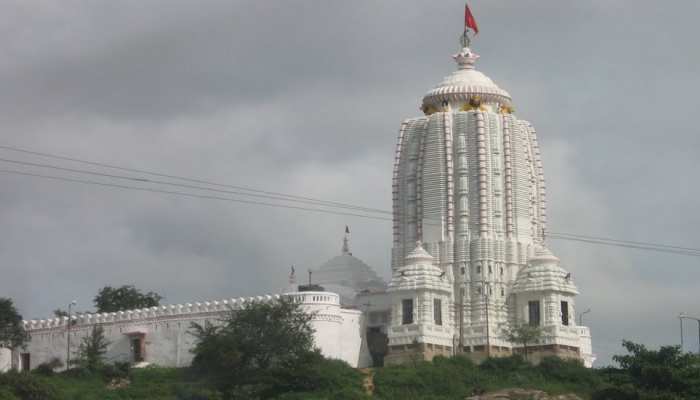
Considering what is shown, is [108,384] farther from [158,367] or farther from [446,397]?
[446,397]

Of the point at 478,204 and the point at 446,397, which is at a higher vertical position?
the point at 478,204

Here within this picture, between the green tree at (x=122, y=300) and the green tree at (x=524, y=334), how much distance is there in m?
29.8

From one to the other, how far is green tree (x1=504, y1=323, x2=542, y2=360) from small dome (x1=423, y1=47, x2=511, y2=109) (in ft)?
52.9

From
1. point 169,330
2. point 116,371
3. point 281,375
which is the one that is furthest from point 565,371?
point 116,371

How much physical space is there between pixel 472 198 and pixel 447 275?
5244 millimetres

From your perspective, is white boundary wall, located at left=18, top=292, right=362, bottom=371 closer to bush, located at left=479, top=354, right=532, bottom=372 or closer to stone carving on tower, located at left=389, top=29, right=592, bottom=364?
stone carving on tower, located at left=389, top=29, right=592, bottom=364

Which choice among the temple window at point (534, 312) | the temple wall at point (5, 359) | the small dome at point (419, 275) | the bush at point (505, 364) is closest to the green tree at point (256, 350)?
the small dome at point (419, 275)

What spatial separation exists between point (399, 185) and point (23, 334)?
1013 inches

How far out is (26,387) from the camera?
4146 inches

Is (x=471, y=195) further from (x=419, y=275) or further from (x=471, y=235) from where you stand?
(x=419, y=275)

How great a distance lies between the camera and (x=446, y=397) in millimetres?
107812

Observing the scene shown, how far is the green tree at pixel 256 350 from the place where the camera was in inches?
4266

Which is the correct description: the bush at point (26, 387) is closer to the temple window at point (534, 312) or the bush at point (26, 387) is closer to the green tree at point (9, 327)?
the green tree at point (9, 327)

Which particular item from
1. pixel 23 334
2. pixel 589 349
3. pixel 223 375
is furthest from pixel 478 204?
pixel 23 334
